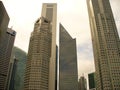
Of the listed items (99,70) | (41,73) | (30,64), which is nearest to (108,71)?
(99,70)

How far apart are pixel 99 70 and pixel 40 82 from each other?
6348 cm

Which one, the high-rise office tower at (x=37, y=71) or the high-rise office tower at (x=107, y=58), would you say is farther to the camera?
the high-rise office tower at (x=37, y=71)

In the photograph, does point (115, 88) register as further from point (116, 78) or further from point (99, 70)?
point (99, 70)

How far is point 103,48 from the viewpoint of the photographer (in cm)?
18575

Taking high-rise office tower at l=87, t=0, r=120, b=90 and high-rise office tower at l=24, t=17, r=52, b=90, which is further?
high-rise office tower at l=24, t=17, r=52, b=90

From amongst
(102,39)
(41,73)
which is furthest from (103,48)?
(41,73)

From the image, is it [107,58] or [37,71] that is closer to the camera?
[107,58]

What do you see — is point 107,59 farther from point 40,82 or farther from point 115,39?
point 40,82

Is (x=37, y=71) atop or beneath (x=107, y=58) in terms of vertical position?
beneath

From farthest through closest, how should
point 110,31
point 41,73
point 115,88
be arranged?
point 110,31 < point 41,73 < point 115,88

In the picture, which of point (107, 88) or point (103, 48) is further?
point (103, 48)

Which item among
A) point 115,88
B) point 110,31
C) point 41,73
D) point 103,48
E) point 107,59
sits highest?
point 110,31

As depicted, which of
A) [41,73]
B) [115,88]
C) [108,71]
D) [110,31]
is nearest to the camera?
[115,88]

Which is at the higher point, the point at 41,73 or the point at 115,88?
the point at 41,73
